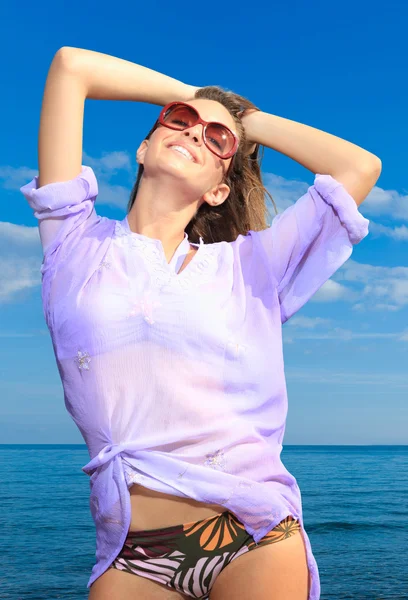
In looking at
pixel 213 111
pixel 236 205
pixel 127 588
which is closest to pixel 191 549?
pixel 127 588

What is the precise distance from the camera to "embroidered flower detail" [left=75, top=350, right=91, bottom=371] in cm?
224

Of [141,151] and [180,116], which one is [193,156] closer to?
[180,116]

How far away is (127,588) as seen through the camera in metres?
2.19

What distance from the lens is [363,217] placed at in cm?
250

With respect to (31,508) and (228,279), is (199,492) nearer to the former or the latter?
(228,279)

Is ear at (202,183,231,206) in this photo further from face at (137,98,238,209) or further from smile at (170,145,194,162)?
smile at (170,145,194,162)

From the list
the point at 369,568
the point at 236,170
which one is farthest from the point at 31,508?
the point at 236,170

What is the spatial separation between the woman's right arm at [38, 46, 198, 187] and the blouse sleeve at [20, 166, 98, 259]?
50 millimetres

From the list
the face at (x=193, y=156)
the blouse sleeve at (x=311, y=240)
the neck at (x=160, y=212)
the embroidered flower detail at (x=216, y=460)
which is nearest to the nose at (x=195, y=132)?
the face at (x=193, y=156)

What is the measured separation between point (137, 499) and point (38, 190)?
3.69 feet

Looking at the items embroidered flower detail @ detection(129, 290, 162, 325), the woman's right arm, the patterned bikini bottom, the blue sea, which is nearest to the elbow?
the woman's right arm

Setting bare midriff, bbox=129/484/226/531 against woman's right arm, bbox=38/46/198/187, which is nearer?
bare midriff, bbox=129/484/226/531

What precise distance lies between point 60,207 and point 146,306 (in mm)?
512

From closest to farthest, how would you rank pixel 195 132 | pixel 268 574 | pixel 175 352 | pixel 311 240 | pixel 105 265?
pixel 268 574 → pixel 175 352 → pixel 105 265 → pixel 311 240 → pixel 195 132
